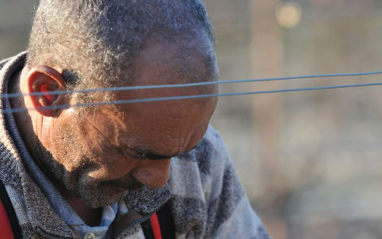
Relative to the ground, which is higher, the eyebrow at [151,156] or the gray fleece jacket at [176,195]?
the eyebrow at [151,156]

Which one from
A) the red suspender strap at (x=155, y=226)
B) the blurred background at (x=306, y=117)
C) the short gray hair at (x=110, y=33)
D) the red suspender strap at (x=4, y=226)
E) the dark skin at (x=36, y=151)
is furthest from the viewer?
the blurred background at (x=306, y=117)

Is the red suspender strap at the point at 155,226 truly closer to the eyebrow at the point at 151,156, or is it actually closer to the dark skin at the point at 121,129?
the dark skin at the point at 121,129

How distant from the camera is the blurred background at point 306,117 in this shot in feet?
18.1

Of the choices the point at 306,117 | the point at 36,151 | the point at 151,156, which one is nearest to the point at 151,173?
the point at 151,156

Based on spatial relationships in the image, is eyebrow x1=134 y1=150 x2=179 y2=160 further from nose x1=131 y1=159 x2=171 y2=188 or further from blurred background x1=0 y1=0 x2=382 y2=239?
blurred background x1=0 y1=0 x2=382 y2=239

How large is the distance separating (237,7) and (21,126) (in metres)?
4.02

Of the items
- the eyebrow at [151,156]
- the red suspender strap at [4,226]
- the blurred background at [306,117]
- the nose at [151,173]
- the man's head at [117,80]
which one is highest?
the man's head at [117,80]

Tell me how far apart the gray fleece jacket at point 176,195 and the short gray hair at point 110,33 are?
0.28m

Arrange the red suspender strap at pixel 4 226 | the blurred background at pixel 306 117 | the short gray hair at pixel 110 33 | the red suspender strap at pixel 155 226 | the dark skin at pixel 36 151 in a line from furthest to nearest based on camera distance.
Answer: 1. the blurred background at pixel 306 117
2. the red suspender strap at pixel 155 226
3. the dark skin at pixel 36 151
4. the red suspender strap at pixel 4 226
5. the short gray hair at pixel 110 33

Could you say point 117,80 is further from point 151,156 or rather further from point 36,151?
point 36,151

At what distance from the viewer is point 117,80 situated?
1.98 m

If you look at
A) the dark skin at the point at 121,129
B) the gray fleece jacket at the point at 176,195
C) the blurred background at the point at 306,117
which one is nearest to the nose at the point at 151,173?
the dark skin at the point at 121,129

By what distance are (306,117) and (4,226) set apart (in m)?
4.56

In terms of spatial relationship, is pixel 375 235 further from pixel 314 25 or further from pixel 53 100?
pixel 53 100
